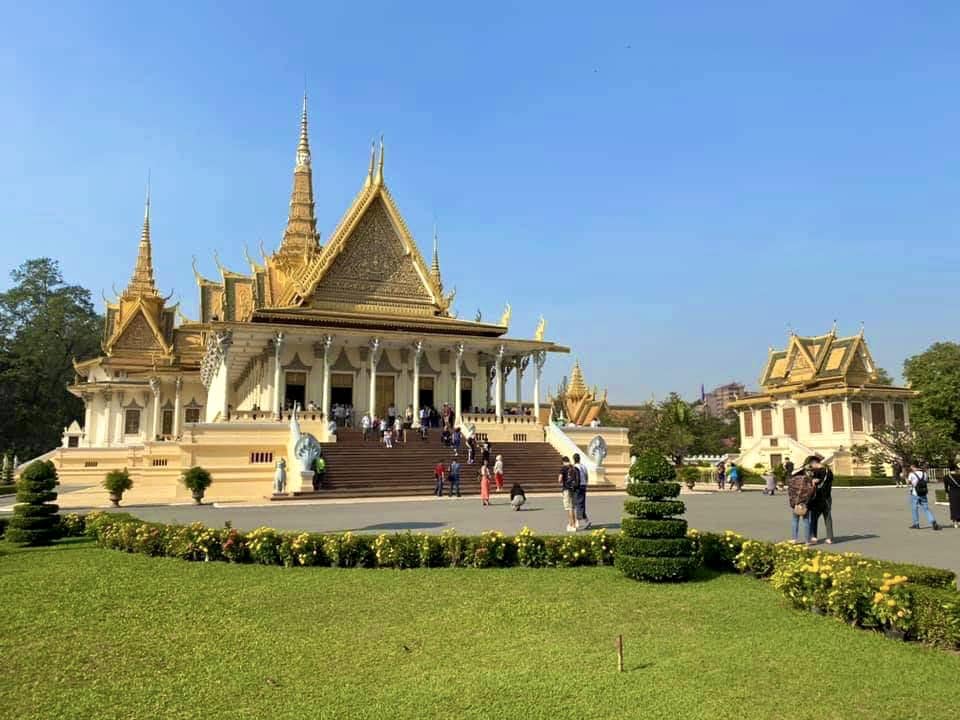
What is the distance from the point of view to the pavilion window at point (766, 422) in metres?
45.9

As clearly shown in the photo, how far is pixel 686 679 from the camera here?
5.41 m

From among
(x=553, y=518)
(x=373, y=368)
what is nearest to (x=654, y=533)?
(x=553, y=518)

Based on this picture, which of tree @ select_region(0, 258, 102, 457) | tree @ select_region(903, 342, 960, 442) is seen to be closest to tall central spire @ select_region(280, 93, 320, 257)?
tree @ select_region(0, 258, 102, 457)

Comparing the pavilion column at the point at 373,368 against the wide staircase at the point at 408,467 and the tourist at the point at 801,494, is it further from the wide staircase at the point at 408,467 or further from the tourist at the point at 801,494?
the tourist at the point at 801,494

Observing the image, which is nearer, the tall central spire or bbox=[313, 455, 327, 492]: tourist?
bbox=[313, 455, 327, 492]: tourist

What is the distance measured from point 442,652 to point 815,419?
41364mm

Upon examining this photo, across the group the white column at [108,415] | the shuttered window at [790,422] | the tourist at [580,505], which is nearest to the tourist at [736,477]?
the shuttered window at [790,422]

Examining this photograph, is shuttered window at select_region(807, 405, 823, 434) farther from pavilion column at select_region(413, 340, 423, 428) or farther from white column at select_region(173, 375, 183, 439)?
white column at select_region(173, 375, 183, 439)

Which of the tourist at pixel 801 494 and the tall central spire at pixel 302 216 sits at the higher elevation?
the tall central spire at pixel 302 216

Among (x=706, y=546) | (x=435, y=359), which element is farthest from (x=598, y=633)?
(x=435, y=359)

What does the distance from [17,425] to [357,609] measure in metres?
52.0

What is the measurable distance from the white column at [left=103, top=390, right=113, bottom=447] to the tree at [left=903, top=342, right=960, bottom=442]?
162ft

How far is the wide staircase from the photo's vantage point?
22.1 m

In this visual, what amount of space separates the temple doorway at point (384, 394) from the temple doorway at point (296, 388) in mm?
3294
